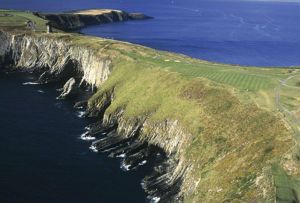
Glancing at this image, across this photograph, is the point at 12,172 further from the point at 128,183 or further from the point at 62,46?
the point at 62,46

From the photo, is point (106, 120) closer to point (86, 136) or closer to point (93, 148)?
point (86, 136)

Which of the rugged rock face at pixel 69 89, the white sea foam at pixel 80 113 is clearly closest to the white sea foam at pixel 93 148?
the white sea foam at pixel 80 113

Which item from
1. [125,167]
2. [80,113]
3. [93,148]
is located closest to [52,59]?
[80,113]

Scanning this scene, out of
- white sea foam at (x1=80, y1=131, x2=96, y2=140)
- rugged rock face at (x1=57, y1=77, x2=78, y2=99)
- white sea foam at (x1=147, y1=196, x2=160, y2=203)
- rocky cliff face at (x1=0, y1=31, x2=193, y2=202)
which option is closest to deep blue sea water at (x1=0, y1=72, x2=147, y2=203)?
white sea foam at (x1=80, y1=131, x2=96, y2=140)

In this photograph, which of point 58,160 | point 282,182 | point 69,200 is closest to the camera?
point 282,182

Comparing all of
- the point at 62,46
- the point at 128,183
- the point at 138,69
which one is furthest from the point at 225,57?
the point at 128,183
